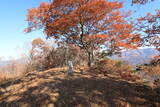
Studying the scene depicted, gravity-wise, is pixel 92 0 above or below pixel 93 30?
above

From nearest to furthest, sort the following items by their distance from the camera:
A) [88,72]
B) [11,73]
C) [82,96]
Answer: [82,96] → [88,72] → [11,73]

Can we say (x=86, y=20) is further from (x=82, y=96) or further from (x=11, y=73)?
(x=11, y=73)

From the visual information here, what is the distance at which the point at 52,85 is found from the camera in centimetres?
452

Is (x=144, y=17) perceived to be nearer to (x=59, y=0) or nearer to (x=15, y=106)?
(x=59, y=0)

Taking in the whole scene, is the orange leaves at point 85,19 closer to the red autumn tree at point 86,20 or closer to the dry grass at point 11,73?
the red autumn tree at point 86,20

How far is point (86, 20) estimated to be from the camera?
7.60 m

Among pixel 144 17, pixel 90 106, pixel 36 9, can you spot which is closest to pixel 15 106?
pixel 90 106

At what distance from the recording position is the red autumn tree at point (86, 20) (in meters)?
7.02

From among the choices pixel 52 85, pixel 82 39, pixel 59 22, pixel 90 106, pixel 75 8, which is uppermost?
pixel 75 8

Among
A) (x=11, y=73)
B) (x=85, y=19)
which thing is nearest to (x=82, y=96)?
(x=85, y=19)

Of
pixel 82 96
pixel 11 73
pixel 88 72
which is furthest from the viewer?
pixel 11 73

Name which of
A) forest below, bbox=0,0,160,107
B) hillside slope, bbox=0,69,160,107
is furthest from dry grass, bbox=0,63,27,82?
hillside slope, bbox=0,69,160,107

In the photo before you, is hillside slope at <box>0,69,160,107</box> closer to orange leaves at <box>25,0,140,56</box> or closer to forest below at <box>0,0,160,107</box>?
forest below at <box>0,0,160,107</box>

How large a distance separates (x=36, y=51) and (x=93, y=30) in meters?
15.0
